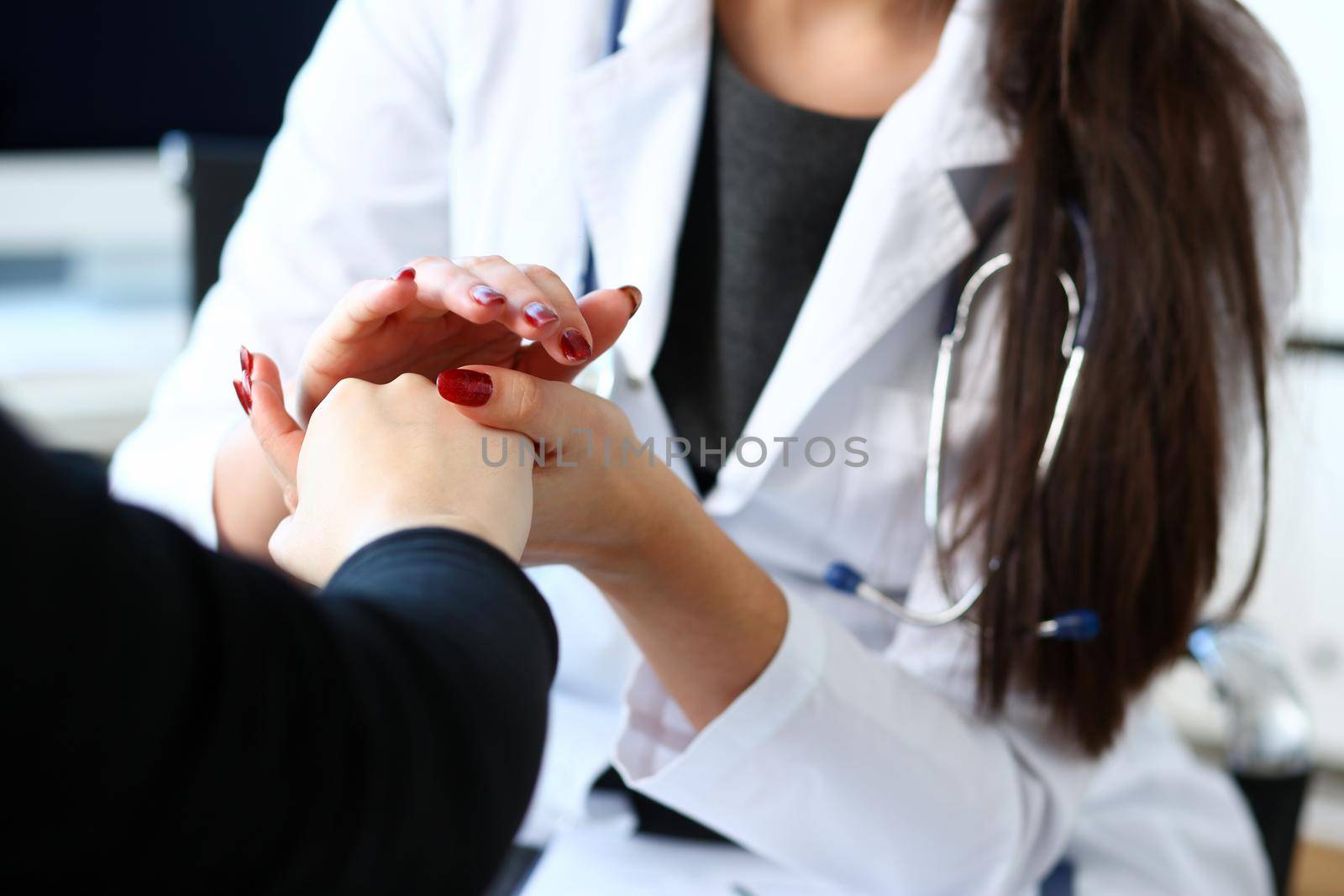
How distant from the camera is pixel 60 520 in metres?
0.21


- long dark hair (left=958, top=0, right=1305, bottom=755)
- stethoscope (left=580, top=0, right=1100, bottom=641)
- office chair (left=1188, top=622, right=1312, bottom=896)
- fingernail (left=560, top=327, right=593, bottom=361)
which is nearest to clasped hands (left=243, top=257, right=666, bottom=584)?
fingernail (left=560, top=327, right=593, bottom=361)

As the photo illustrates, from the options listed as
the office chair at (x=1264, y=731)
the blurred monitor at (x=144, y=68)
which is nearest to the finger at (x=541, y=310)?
the office chair at (x=1264, y=731)

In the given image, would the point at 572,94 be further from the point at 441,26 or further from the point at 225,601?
the point at 225,601

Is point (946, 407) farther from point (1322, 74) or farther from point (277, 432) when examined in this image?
point (1322, 74)

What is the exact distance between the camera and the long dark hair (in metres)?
Answer: 0.62

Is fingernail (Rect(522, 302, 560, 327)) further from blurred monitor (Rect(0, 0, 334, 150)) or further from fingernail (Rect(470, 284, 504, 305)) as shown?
blurred monitor (Rect(0, 0, 334, 150))

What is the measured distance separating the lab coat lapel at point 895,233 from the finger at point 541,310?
0.23m

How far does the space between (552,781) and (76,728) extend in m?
0.51

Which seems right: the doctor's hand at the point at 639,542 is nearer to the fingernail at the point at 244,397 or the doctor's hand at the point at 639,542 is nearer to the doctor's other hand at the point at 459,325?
the doctor's other hand at the point at 459,325

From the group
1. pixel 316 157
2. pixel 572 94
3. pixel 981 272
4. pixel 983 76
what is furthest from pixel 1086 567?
pixel 316 157

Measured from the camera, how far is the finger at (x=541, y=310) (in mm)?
431

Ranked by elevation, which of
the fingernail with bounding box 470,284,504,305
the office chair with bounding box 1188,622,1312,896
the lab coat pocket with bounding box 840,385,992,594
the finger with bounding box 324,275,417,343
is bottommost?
the office chair with bounding box 1188,622,1312,896

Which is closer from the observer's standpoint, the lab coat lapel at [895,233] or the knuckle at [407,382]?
the knuckle at [407,382]

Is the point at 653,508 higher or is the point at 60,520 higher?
the point at 60,520
